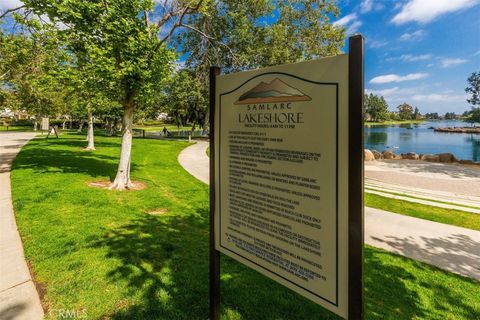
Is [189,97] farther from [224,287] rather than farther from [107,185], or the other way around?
[224,287]

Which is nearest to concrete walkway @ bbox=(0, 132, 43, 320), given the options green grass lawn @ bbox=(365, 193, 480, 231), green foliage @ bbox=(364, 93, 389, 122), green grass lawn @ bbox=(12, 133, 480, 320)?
green grass lawn @ bbox=(12, 133, 480, 320)

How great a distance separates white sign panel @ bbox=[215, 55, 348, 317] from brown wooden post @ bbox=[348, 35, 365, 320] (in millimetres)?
41

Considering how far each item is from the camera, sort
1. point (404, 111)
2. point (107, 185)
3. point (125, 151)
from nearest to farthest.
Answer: point (125, 151), point (107, 185), point (404, 111)

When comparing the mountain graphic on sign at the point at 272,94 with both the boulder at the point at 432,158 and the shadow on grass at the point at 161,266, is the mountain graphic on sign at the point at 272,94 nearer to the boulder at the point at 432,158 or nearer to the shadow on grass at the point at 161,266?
the shadow on grass at the point at 161,266

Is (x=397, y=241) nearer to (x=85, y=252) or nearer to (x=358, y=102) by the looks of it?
(x=358, y=102)

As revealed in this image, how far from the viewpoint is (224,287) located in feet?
13.8

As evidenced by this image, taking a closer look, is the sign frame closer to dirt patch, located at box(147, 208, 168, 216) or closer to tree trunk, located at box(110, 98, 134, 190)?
dirt patch, located at box(147, 208, 168, 216)

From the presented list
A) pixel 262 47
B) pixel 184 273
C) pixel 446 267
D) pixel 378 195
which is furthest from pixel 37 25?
pixel 262 47

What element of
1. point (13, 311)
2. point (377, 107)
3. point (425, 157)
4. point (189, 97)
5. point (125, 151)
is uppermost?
point (377, 107)

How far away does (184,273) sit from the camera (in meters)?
4.46

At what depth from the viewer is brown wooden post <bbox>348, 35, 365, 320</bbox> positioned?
74.4 inches

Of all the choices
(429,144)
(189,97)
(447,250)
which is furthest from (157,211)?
(429,144)

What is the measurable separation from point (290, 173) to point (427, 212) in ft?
26.6

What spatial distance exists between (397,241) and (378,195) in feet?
14.5
